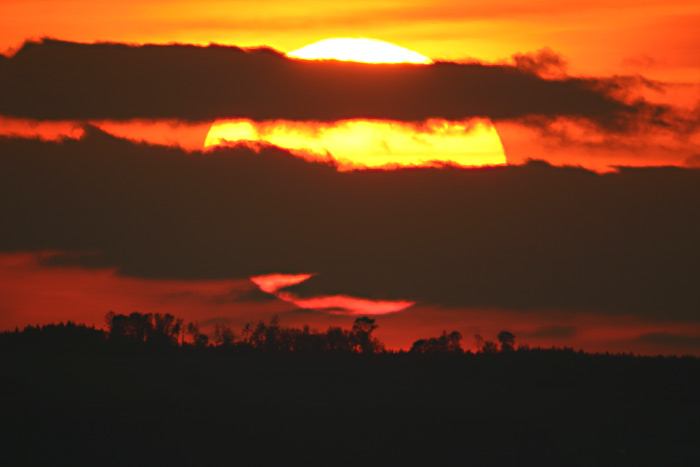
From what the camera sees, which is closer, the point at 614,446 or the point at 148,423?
the point at 614,446

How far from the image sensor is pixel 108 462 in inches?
5300

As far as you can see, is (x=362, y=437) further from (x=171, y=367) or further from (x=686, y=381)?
(x=686, y=381)

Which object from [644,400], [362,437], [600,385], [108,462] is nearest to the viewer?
[108,462]

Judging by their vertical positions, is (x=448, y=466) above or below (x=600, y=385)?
below

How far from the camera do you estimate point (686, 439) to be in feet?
462

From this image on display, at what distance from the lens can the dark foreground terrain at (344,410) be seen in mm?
138625

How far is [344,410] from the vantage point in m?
155

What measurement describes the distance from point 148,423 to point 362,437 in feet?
88.4

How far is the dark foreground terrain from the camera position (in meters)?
139

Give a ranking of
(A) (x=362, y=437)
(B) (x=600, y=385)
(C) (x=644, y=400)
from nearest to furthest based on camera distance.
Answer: (A) (x=362, y=437), (C) (x=644, y=400), (B) (x=600, y=385)

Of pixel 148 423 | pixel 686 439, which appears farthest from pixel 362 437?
pixel 686 439

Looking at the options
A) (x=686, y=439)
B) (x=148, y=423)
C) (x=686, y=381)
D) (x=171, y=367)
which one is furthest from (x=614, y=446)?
(x=171, y=367)

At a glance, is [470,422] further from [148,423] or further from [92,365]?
[92,365]

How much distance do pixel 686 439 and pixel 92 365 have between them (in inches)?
3498
